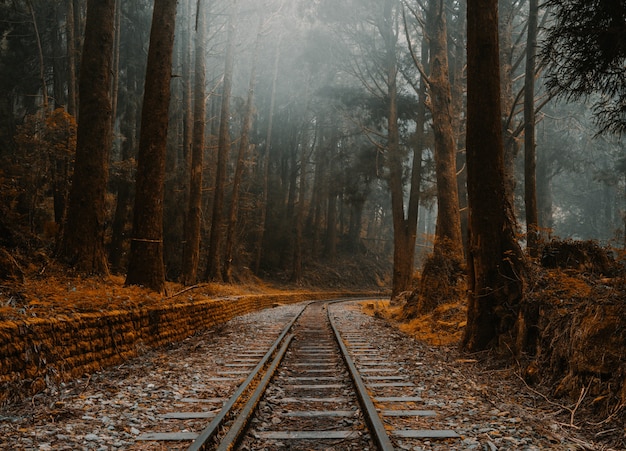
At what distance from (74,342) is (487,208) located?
5.95 metres

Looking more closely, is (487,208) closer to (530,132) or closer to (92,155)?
(530,132)

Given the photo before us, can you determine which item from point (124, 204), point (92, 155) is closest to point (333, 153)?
point (124, 204)

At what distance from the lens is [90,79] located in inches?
362

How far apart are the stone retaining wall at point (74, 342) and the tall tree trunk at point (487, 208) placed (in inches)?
207

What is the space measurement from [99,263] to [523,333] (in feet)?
24.8

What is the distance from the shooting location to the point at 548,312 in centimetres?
580

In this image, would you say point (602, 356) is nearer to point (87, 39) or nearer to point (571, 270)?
point (571, 270)

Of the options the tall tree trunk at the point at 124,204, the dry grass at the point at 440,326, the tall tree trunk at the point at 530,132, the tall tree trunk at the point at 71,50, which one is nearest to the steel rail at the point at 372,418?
the dry grass at the point at 440,326

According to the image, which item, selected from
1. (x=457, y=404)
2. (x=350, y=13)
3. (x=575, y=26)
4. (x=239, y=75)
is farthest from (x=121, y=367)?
(x=239, y=75)

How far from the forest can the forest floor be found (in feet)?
0.16

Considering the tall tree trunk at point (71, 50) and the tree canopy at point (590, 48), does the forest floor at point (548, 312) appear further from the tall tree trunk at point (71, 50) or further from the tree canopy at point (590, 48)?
the tall tree trunk at point (71, 50)

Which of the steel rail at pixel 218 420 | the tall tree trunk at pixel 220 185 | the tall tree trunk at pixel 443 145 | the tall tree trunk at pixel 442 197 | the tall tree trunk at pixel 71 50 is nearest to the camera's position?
the steel rail at pixel 218 420

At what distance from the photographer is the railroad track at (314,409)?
12.7 ft

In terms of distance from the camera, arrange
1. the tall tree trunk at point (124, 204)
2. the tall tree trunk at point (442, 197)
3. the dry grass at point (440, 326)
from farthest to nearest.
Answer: the tall tree trunk at point (124, 204) → the tall tree trunk at point (442, 197) → the dry grass at point (440, 326)
